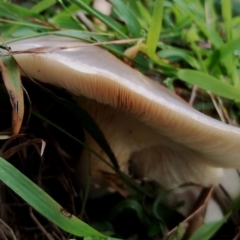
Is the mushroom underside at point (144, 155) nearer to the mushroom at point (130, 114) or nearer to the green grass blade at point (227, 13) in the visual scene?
the mushroom at point (130, 114)

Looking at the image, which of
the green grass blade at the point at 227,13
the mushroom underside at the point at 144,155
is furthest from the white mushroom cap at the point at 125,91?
the green grass blade at the point at 227,13

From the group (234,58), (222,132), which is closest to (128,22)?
(234,58)

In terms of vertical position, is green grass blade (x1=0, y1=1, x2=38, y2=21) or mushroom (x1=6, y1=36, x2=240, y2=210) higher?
green grass blade (x1=0, y1=1, x2=38, y2=21)

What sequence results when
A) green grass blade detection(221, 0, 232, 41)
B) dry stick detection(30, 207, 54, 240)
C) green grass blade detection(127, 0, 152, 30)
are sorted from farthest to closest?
green grass blade detection(127, 0, 152, 30) → green grass blade detection(221, 0, 232, 41) → dry stick detection(30, 207, 54, 240)

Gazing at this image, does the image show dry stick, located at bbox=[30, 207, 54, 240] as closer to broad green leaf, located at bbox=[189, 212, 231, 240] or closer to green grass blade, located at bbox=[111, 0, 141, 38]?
broad green leaf, located at bbox=[189, 212, 231, 240]

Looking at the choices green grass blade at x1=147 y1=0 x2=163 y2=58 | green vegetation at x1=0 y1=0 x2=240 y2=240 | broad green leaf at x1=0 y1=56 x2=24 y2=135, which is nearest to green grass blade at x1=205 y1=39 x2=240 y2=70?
green vegetation at x1=0 y1=0 x2=240 y2=240

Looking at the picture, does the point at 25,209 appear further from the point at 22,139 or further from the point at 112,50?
the point at 112,50

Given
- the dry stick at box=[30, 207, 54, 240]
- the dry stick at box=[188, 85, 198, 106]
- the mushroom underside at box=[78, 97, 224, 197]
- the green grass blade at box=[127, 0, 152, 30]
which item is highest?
the green grass blade at box=[127, 0, 152, 30]
